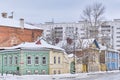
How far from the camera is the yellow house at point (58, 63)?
58653 millimetres

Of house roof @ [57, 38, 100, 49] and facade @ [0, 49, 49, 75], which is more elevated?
house roof @ [57, 38, 100, 49]

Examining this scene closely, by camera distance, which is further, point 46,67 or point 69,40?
point 69,40

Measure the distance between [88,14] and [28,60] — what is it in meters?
27.9

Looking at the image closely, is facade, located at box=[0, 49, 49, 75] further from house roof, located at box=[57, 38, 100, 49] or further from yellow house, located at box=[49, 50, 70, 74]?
house roof, located at box=[57, 38, 100, 49]

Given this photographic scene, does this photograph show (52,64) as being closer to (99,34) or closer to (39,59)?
(39,59)

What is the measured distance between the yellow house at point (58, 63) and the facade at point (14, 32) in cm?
1398

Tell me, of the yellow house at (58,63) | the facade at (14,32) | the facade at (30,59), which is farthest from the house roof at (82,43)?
the facade at (30,59)

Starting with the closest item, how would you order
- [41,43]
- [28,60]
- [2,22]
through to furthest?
[28,60] < [41,43] < [2,22]

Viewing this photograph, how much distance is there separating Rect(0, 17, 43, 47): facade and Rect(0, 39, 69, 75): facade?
12.8m

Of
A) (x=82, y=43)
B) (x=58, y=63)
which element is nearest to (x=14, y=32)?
(x=82, y=43)

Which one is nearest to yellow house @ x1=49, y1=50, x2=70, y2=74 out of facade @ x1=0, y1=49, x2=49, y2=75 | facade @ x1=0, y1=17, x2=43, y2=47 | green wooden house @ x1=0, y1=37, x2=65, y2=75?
green wooden house @ x1=0, y1=37, x2=65, y2=75

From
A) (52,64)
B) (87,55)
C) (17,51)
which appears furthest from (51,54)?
(87,55)

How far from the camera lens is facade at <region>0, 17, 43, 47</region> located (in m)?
73.2

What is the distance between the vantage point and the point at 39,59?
57.8 m
